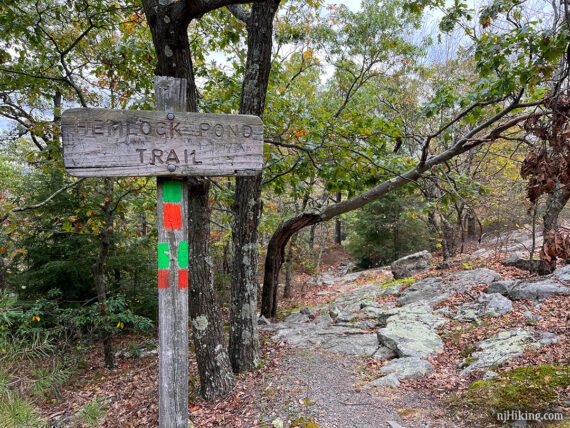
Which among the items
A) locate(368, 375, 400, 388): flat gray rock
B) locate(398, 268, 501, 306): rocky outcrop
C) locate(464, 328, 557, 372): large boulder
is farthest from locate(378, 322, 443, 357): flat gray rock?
locate(398, 268, 501, 306): rocky outcrop

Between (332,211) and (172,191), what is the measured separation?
5.29 metres

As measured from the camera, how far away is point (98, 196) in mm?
6973

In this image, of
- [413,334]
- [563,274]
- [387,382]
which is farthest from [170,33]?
[563,274]

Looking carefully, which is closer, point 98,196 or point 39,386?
point 39,386

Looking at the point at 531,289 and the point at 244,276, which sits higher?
the point at 244,276

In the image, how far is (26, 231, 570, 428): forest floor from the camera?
335 cm

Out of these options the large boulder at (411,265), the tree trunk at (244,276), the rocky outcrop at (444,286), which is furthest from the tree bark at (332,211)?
the large boulder at (411,265)

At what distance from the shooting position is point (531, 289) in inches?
241

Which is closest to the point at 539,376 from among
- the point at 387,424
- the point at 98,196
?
the point at 387,424

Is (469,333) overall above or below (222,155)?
below

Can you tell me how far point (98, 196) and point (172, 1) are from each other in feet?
17.0

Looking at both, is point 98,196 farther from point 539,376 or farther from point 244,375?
point 539,376

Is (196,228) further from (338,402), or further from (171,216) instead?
(338,402)

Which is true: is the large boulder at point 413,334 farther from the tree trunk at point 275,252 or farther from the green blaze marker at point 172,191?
the green blaze marker at point 172,191
